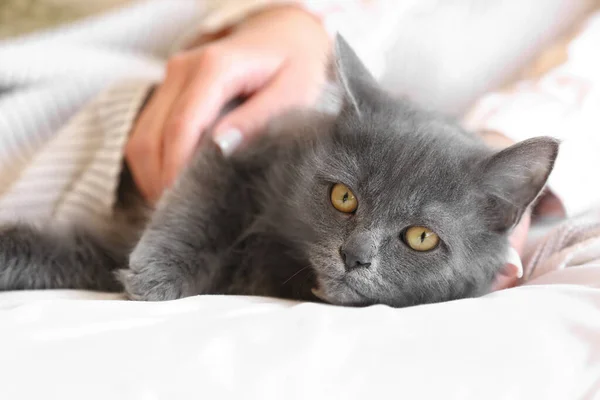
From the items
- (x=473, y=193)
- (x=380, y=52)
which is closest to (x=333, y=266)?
(x=473, y=193)

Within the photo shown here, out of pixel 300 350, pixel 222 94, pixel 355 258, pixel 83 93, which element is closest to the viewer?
pixel 300 350

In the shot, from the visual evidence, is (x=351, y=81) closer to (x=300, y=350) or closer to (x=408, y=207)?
(x=408, y=207)

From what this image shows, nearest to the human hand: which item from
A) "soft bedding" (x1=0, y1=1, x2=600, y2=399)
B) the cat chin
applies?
the cat chin

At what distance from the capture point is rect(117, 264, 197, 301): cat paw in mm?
951

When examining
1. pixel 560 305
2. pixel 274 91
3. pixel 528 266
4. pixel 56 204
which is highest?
pixel 274 91

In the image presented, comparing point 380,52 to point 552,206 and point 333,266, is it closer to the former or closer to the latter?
point 552,206

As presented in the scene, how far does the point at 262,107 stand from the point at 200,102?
14cm

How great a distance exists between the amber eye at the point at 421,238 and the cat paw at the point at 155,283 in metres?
0.42

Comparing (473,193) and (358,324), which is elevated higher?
(473,193)

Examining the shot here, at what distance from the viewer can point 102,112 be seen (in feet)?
4.49

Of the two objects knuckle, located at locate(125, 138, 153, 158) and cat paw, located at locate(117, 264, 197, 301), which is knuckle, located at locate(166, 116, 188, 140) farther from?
cat paw, located at locate(117, 264, 197, 301)

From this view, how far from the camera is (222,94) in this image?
1266mm

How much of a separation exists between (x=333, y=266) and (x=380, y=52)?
0.96 meters

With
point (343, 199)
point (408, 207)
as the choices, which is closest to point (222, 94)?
point (343, 199)
